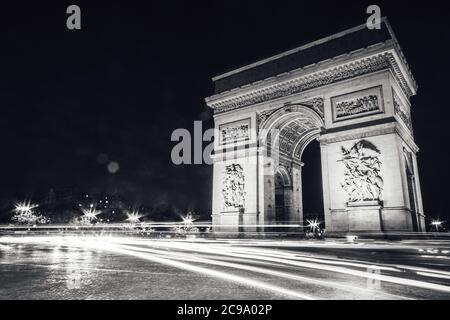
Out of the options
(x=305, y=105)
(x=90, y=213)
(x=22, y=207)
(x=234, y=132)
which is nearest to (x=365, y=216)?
(x=305, y=105)

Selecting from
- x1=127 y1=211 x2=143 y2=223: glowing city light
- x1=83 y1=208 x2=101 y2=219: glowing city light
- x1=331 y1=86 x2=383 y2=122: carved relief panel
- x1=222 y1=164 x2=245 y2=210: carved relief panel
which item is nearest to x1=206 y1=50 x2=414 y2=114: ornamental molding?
x1=331 y1=86 x2=383 y2=122: carved relief panel

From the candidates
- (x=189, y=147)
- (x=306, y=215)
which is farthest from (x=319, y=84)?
(x=306, y=215)

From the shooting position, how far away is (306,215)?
47.0 meters

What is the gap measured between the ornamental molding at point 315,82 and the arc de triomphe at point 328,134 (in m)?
0.05

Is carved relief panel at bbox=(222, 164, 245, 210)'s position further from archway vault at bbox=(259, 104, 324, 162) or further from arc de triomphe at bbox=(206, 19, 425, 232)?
archway vault at bbox=(259, 104, 324, 162)

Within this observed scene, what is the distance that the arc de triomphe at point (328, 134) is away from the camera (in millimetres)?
14625

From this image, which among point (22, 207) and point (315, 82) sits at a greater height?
point (315, 82)

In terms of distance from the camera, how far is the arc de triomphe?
14.6 metres

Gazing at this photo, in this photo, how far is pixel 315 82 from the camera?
17.8 meters

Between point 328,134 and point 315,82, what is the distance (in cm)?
320

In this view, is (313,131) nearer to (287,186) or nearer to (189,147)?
(287,186)

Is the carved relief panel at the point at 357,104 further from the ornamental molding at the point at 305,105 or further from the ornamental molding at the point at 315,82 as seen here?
the ornamental molding at the point at 315,82

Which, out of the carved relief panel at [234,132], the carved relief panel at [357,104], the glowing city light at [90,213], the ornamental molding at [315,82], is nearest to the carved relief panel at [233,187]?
the carved relief panel at [234,132]

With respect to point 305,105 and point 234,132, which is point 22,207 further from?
point 305,105
